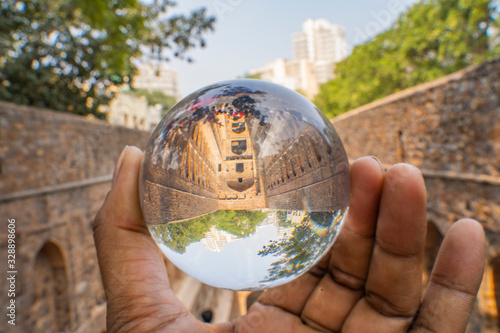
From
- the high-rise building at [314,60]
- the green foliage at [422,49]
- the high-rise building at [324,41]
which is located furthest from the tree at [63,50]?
the high-rise building at [324,41]

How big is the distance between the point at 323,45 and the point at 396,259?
236 ft

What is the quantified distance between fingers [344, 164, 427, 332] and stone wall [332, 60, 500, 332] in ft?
14.0

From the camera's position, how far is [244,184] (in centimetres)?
94

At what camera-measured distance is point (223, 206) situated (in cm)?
95

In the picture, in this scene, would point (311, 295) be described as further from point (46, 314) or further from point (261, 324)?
point (46, 314)

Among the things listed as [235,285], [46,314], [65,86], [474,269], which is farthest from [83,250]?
[474,269]

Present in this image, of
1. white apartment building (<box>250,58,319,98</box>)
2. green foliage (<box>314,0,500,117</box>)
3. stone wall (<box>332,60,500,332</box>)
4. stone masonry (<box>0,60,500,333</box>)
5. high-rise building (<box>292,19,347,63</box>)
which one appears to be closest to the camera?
stone wall (<box>332,60,500,332</box>)

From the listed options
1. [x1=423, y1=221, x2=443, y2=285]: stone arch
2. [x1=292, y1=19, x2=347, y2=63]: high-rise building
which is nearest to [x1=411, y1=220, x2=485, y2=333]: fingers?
[x1=423, y1=221, x2=443, y2=285]: stone arch

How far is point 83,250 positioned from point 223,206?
7711 mm

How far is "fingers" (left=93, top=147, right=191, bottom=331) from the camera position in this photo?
4.09ft

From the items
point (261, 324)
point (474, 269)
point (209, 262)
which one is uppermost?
point (209, 262)

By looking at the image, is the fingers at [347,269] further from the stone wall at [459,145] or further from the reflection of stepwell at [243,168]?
the stone wall at [459,145]

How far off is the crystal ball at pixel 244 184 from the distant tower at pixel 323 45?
197 ft

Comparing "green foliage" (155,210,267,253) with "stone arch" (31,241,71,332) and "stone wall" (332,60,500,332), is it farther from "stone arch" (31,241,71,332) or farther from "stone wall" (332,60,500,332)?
"stone arch" (31,241,71,332)
